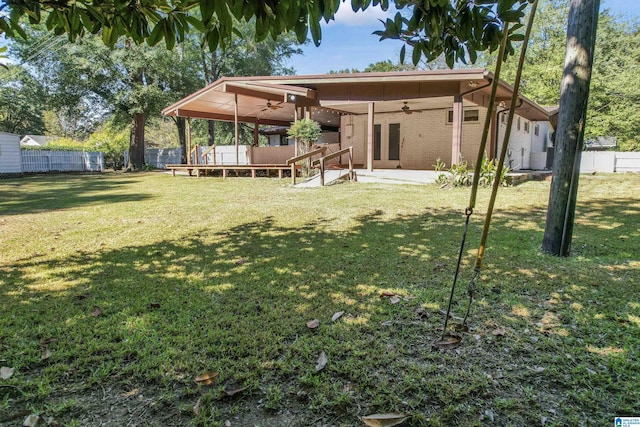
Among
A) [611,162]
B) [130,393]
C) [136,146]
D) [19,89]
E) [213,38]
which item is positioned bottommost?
→ [130,393]

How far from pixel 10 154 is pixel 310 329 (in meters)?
24.7

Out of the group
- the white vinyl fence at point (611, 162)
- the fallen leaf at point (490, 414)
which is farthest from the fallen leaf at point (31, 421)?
the white vinyl fence at point (611, 162)

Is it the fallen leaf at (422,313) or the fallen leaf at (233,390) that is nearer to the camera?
the fallen leaf at (233,390)

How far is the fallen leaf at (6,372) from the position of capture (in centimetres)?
212

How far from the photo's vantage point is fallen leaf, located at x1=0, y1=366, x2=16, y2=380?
212 cm

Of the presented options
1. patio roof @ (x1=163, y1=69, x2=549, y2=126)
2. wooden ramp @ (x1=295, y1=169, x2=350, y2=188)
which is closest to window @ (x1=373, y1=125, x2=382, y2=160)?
patio roof @ (x1=163, y1=69, x2=549, y2=126)

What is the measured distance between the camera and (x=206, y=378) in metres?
2.09

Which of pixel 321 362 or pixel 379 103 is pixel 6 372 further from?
pixel 379 103

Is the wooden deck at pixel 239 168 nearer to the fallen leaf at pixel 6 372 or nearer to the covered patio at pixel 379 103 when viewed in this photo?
the covered patio at pixel 379 103

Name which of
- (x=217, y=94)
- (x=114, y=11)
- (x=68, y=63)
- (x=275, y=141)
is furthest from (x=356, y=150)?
(x=68, y=63)

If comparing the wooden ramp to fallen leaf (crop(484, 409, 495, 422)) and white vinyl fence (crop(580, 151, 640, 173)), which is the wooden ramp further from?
white vinyl fence (crop(580, 151, 640, 173))

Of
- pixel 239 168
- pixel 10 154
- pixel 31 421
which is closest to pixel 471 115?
pixel 239 168

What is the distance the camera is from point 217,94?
1664 centimetres

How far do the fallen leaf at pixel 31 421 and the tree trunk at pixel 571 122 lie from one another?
15.5 ft
